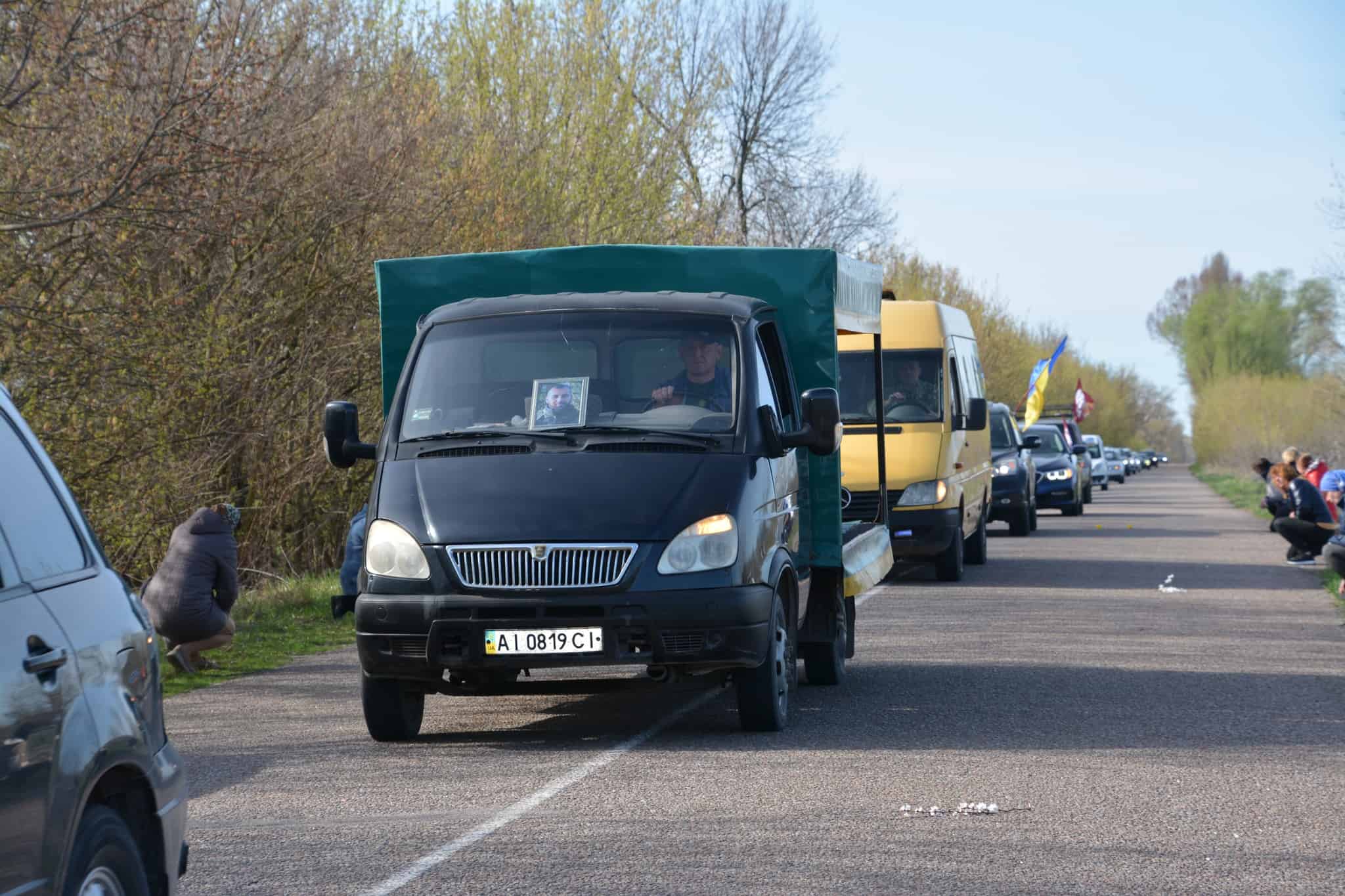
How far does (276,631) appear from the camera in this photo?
16016 mm

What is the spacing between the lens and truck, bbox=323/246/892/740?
8.88 metres

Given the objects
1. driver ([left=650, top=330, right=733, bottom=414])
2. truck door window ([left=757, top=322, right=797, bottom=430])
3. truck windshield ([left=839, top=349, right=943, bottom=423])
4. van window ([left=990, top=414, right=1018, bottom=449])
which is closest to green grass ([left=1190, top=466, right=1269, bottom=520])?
van window ([left=990, top=414, right=1018, bottom=449])

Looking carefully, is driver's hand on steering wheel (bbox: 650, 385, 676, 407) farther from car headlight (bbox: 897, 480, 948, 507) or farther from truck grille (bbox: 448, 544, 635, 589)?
car headlight (bbox: 897, 480, 948, 507)

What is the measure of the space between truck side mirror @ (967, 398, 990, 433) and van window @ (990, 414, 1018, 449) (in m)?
7.53

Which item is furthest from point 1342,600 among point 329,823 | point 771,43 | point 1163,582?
point 771,43

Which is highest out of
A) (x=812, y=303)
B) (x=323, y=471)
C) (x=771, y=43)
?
(x=771, y=43)

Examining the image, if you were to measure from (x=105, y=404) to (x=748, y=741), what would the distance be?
8.31 m

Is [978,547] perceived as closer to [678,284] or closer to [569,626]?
[678,284]

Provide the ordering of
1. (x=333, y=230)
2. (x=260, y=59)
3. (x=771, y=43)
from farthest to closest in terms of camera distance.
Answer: (x=771, y=43), (x=333, y=230), (x=260, y=59)

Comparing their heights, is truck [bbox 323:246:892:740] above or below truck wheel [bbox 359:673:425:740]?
above

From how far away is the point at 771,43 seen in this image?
5444cm

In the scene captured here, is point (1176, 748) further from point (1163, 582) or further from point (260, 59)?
point (1163, 582)

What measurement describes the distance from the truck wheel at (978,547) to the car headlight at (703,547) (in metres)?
14.3

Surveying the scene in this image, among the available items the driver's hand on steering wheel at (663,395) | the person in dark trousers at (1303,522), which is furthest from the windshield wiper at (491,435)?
the person in dark trousers at (1303,522)
